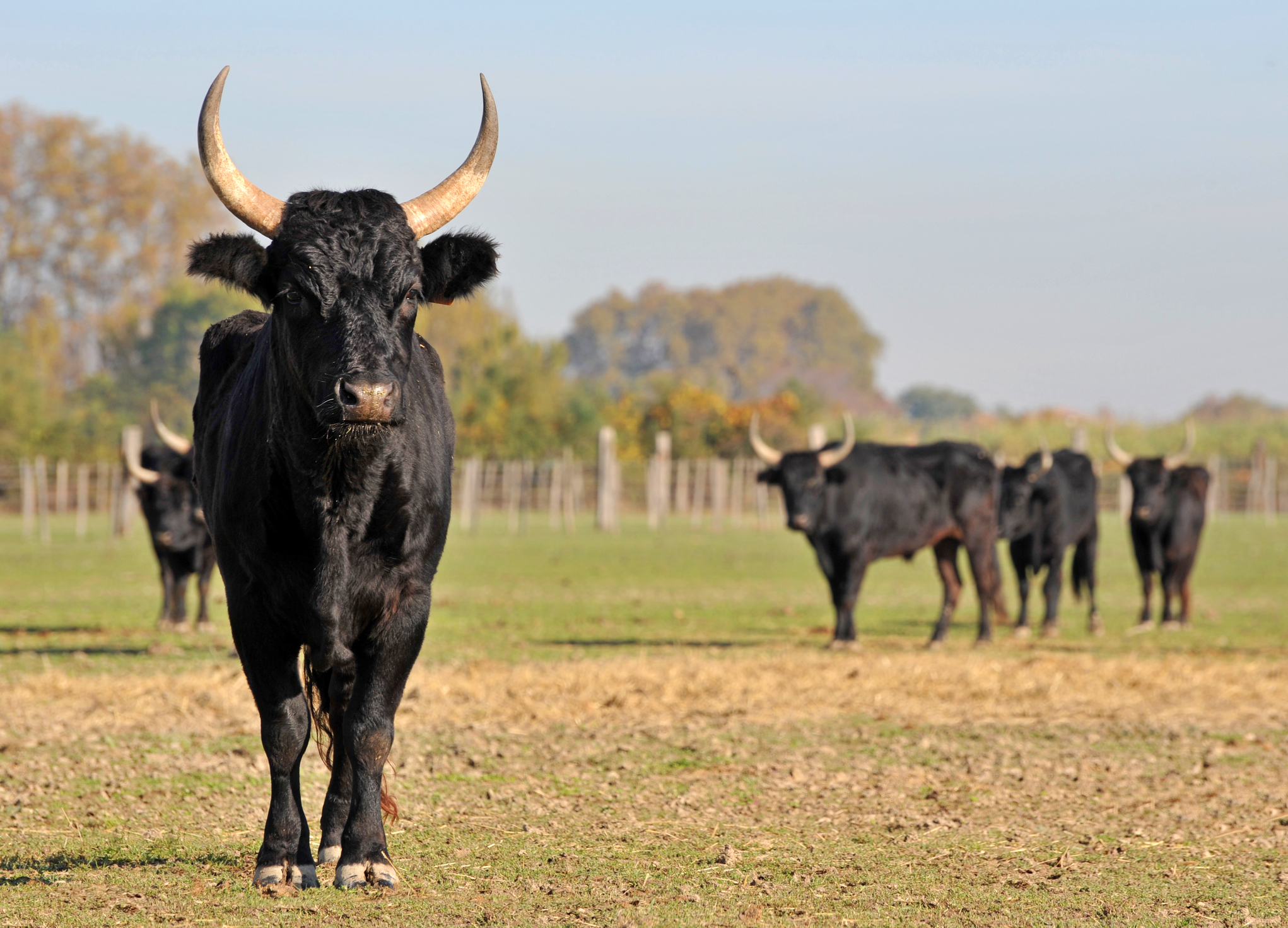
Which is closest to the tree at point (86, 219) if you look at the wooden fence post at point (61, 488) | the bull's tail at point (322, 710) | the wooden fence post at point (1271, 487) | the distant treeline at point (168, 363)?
the distant treeline at point (168, 363)

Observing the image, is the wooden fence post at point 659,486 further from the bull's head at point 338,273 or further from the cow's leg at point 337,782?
the bull's head at point 338,273

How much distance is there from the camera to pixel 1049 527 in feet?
52.4

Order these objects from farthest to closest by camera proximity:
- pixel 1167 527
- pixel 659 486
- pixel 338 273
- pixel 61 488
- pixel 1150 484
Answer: pixel 659 486 < pixel 61 488 < pixel 1150 484 < pixel 1167 527 < pixel 338 273

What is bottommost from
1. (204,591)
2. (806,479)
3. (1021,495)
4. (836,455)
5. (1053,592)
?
(204,591)

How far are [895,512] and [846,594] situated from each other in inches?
46.8

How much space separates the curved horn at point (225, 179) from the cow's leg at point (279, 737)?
135 centimetres

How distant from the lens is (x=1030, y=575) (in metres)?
16.2

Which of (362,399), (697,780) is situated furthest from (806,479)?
(362,399)

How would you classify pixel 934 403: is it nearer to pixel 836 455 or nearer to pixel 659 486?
pixel 659 486

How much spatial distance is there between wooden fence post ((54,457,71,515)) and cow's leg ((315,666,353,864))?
31.8m

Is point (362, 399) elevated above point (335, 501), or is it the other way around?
point (362, 399)

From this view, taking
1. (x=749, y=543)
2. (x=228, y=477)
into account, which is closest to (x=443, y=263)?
(x=228, y=477)

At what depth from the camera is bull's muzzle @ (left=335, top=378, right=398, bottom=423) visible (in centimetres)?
429

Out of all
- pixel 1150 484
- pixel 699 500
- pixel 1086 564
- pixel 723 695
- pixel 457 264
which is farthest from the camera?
pixel 699 500
